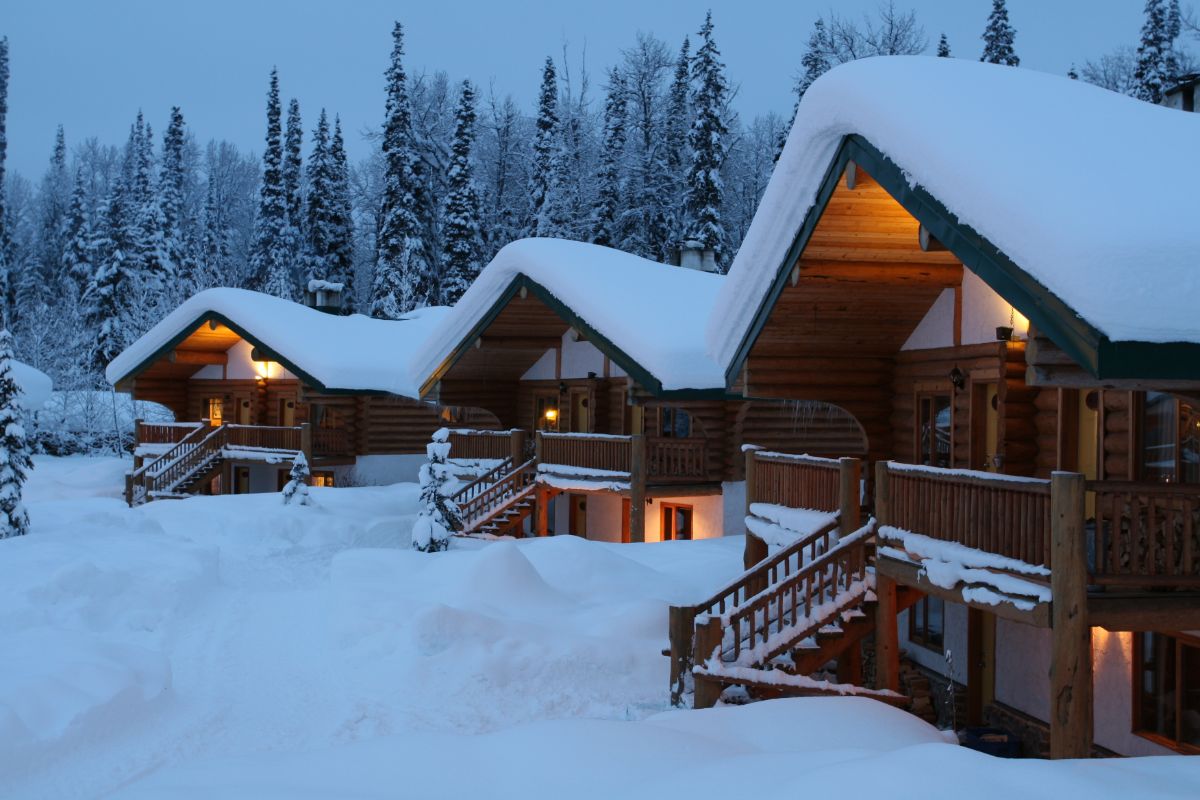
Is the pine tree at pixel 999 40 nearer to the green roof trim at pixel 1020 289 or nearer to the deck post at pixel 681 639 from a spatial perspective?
the green roof trim at pixel 1020 289

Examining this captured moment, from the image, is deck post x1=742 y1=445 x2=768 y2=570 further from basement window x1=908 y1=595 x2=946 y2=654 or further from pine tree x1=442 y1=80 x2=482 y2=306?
pine tree x1=442 y1=80 x2=482 y2=306

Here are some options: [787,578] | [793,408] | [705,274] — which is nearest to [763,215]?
[787,578]

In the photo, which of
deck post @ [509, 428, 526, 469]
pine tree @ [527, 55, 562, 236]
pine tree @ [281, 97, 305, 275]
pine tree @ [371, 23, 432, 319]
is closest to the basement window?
deck post @ [509, 428, 526, 469]

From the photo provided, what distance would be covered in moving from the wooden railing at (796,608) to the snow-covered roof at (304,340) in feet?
63.4

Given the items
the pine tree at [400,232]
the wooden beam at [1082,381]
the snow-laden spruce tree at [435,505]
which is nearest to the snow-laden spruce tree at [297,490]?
the snow-laden spruce tree at [435,505]

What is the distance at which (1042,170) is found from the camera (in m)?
8.85

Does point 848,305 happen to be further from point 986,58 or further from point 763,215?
point 986,58

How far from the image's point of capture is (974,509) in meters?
10.4

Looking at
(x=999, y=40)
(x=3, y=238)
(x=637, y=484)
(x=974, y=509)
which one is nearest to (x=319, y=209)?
(x=3, y=238)

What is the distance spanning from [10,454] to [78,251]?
5111 centimetres

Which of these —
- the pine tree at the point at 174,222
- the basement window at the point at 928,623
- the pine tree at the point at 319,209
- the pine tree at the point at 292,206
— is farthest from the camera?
the pine tree at the point at 292,206

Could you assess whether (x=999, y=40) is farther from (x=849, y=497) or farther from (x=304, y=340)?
(x=849, y=497)

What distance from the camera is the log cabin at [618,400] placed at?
71.6ft

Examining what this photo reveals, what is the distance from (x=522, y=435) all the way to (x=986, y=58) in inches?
1194
